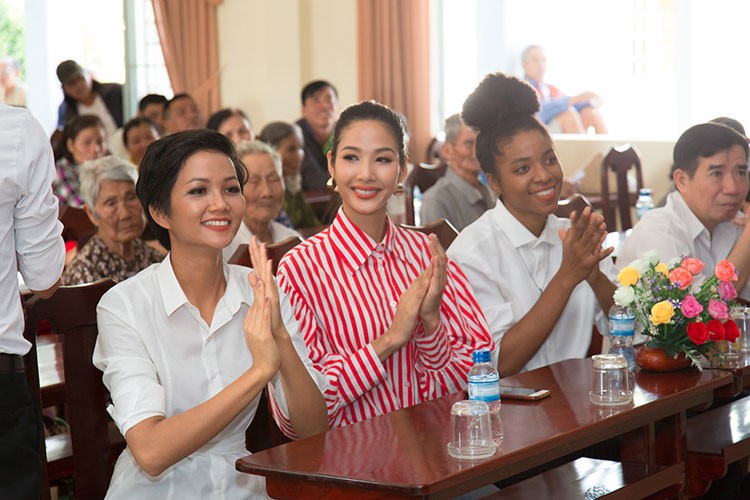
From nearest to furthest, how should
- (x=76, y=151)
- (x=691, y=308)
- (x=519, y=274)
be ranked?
(x=691, y=308) → (x=519, y=274) → (x=76, y=151)

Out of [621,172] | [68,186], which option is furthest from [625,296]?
[68,186]

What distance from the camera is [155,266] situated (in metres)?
2.17

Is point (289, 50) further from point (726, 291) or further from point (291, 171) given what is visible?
point (726, 291)

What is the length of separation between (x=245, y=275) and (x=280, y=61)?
6.62 meters

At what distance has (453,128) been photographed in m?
4.82

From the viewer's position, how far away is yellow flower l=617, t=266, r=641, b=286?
243 centimetres

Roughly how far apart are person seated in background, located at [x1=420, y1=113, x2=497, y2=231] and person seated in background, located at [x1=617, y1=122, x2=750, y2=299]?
4.42 ft

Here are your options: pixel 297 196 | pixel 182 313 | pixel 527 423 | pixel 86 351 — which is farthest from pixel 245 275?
pixel 297 196

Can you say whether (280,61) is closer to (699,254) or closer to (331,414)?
(699,254)

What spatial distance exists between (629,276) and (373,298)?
1.90ft

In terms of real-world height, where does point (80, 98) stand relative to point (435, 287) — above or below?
above

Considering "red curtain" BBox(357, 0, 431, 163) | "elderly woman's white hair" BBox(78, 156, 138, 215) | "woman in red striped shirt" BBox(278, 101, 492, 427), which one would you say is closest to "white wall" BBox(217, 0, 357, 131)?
"red curtain" BBox(357, 0, 431, 163)

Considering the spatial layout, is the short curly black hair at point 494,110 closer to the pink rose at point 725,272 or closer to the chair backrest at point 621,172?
the pink rose at point 725,272

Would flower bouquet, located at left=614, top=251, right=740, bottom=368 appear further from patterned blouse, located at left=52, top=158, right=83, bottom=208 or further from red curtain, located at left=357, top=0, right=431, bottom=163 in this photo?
red curtain, located at left=357, top=0, right=431, bottom=163
